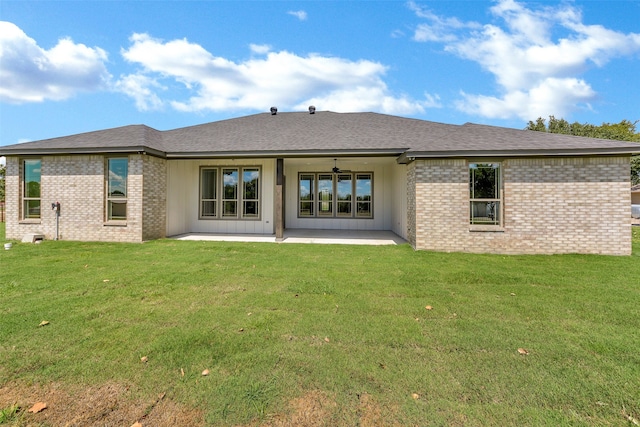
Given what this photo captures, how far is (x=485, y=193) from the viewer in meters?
7.58

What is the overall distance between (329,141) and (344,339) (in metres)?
7.43

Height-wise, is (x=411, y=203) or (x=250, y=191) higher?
(x=250, y=191)

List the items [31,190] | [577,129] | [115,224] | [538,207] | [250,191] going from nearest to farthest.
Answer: [538,207]
[115,224]
[31,190]
[250,191]
[577,129]

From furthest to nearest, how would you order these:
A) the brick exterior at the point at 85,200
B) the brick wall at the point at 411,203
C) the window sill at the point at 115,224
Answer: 1. the window sill at the point at 115,224
2. the brick exterior at the point at 85,200
3. the brick wall at the point at 411,203

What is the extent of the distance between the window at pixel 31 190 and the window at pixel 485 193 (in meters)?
13.4

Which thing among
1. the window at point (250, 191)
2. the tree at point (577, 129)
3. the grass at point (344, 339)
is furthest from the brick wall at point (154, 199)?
the tree at point (577, 129)

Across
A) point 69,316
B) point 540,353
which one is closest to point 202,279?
point 69,316

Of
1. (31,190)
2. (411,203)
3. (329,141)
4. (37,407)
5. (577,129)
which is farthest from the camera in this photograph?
(577,129)

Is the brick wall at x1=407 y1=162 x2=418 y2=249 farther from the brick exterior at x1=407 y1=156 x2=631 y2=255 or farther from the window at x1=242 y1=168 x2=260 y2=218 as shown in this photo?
the window at x1=242 y1=168 x2=260 y2=218

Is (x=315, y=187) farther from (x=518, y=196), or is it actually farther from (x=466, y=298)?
(x=466, y=298)

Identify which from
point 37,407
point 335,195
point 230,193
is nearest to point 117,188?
point 230,193

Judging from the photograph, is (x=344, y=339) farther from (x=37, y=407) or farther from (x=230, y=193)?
(x=230, y=193)

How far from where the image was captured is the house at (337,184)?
7.16m

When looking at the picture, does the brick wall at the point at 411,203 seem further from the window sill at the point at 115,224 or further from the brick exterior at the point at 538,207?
the window sill at the point at 115,224
